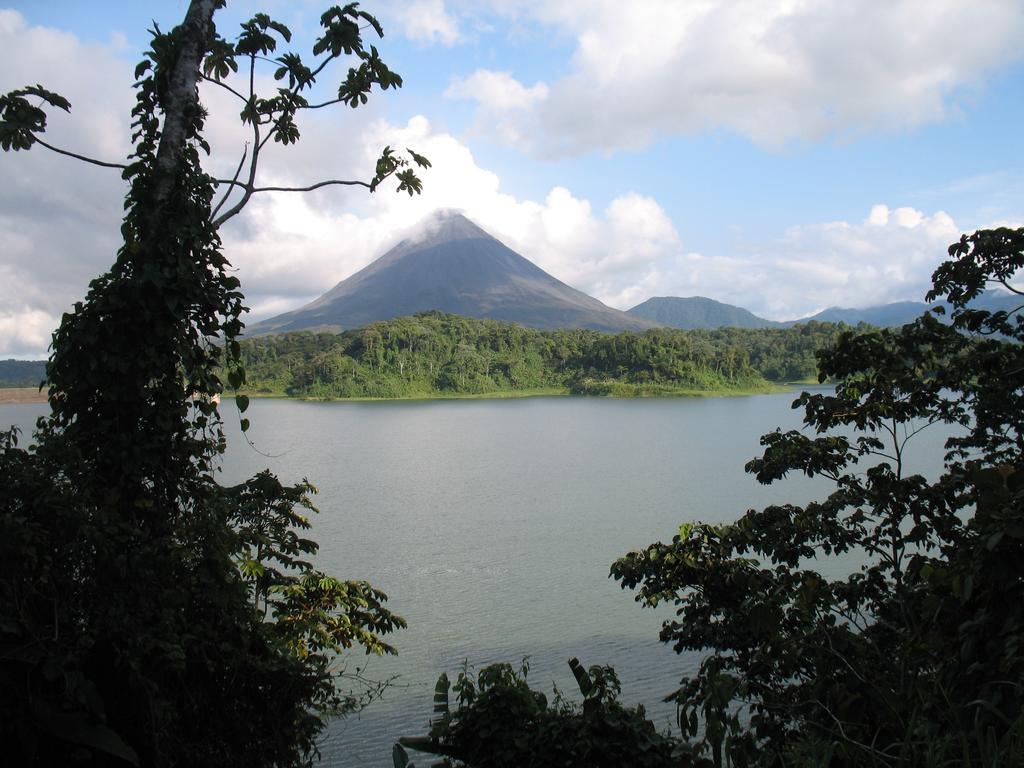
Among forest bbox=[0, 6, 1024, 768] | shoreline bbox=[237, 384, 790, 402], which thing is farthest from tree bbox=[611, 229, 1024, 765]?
shoreline bbox=[237, 384, 790, 402]

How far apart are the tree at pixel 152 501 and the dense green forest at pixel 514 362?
7062cm

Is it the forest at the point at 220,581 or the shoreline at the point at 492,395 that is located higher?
the forest at the point at 220,581

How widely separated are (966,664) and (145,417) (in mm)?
3088

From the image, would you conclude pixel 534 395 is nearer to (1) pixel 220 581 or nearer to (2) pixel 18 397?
(2) pixel 18 397

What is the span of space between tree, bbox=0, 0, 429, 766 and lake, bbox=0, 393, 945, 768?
1309 mm

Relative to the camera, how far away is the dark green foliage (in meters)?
3.17

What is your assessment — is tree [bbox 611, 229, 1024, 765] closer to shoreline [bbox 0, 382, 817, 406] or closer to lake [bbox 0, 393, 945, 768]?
lake [bbox 0, 393, 945, 768]

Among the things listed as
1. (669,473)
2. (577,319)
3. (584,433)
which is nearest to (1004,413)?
(669,473)

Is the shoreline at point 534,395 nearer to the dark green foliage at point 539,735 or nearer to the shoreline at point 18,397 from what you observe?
the shoreline at point 18,397

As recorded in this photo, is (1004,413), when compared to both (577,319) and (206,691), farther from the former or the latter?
(577,319)

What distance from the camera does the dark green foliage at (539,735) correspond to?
3.17 meters

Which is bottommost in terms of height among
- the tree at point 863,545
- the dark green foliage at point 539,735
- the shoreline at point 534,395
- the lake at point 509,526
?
the lake at point 509,526

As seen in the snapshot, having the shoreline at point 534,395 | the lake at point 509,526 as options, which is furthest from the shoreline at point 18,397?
the lake at point 509,526

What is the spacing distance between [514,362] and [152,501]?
8258cm
